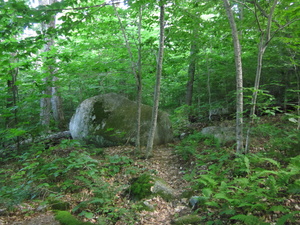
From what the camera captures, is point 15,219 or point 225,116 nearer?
point 15,219

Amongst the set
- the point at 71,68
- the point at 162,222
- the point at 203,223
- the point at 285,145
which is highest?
the point at 71,68

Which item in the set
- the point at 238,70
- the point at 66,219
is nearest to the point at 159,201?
the point at 66,219

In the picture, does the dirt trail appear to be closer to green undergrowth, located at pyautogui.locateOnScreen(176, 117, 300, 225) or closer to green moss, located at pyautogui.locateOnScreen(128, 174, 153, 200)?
green moss, located at pyautogui.locateOnScreen(128, 174, 153, 200)

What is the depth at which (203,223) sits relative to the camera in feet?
10.6

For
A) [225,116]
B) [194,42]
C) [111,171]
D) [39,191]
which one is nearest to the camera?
[39,191]

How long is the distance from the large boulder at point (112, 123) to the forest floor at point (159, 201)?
2.02ft

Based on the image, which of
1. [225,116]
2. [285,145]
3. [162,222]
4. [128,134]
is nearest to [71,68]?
[128,134]

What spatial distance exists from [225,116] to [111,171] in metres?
6.97

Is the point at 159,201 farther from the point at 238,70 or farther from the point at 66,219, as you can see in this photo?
the point at 238,70

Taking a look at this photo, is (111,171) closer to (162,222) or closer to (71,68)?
(162,222)

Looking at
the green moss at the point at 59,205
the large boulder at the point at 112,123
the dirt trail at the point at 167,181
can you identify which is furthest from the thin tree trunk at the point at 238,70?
the green moss at the point at 59,205

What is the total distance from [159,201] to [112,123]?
14.4ft

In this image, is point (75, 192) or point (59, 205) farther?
point (75, 192)

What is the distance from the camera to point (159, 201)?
445 centimetres
